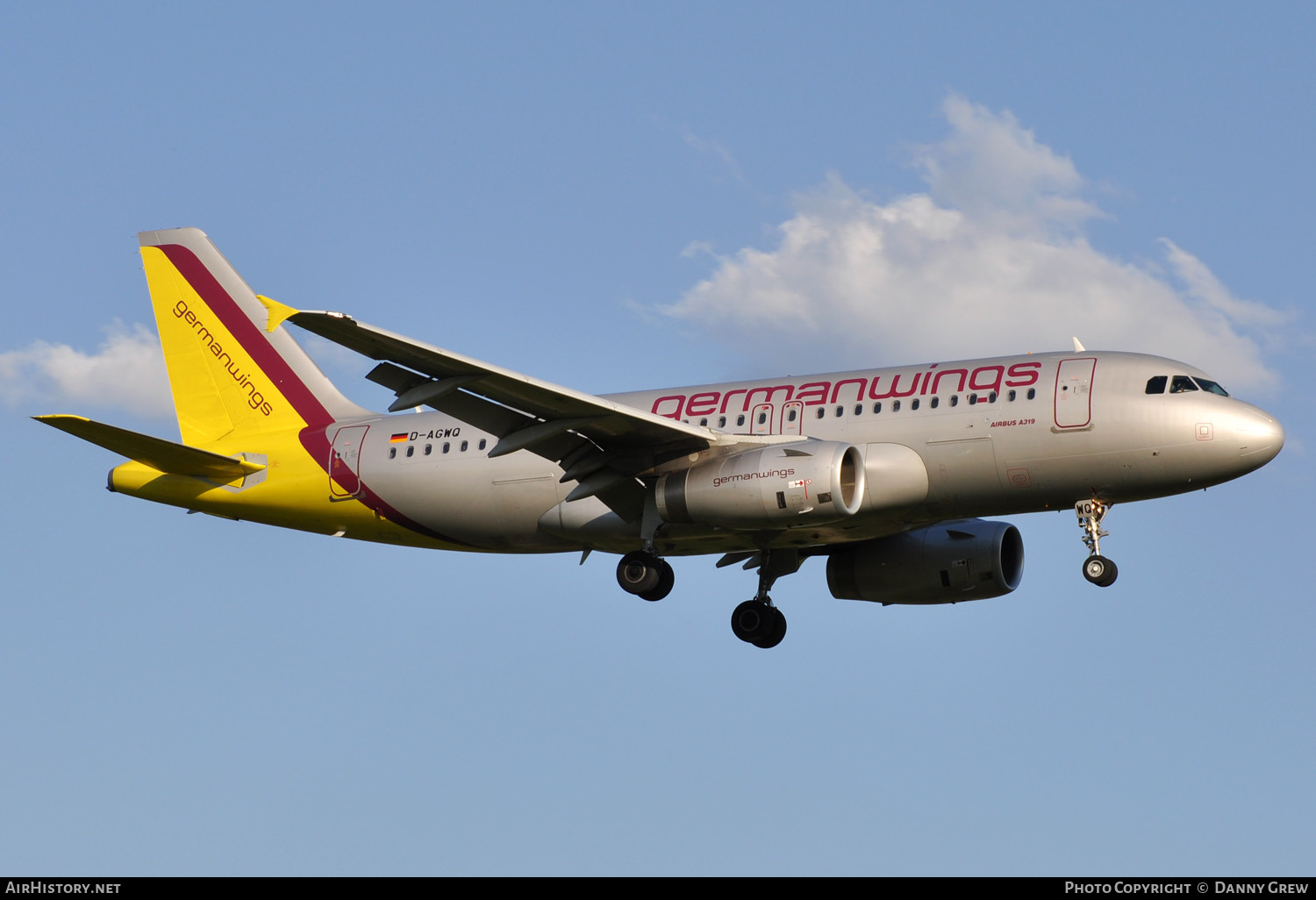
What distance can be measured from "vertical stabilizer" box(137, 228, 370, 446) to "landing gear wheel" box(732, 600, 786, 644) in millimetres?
10043

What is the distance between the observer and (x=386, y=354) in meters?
28.1

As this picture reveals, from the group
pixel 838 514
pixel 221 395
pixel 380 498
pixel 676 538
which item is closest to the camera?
pixel 838 514

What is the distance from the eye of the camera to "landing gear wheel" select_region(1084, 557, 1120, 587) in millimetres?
31062

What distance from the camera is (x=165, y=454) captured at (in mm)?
35875

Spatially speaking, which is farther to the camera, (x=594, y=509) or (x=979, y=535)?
(x=979, y=535)

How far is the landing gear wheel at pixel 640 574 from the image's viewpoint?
108 ft

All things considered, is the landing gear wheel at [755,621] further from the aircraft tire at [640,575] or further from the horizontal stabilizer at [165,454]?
the horizontal stabilizer at [165,454]

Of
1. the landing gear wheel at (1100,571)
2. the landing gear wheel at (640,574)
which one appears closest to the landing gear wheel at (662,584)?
the landing gear wheel at (640,574)

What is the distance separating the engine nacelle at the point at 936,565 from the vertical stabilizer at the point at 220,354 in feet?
39.7

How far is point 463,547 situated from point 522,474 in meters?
2.63

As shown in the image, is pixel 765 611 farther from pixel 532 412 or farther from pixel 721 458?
pixel 532 412

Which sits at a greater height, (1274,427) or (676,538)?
(1274,427)

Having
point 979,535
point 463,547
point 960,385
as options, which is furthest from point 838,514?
point 463,547
